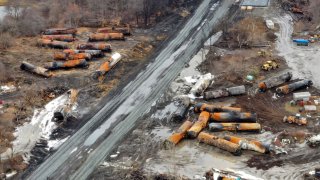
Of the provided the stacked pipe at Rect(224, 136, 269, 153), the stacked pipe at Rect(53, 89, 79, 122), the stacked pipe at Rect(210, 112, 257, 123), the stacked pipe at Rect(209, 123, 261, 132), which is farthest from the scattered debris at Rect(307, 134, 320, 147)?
the stacked pipe at Rect(53, 89, 79, 122)


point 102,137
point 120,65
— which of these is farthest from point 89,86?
point 102,137

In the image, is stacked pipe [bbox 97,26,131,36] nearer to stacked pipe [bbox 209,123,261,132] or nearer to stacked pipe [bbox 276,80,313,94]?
stacked pipe [bbox 276,80,313,94]

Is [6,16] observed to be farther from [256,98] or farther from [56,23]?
[256,98]

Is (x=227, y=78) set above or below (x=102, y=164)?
above

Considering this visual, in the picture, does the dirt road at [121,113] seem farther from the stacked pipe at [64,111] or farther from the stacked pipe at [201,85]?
the stacked pipe at [201,85]

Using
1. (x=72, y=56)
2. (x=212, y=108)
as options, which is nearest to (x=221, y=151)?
(x=212, y=108)

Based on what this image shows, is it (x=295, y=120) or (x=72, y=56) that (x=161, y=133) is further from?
(x=72, y=56)
